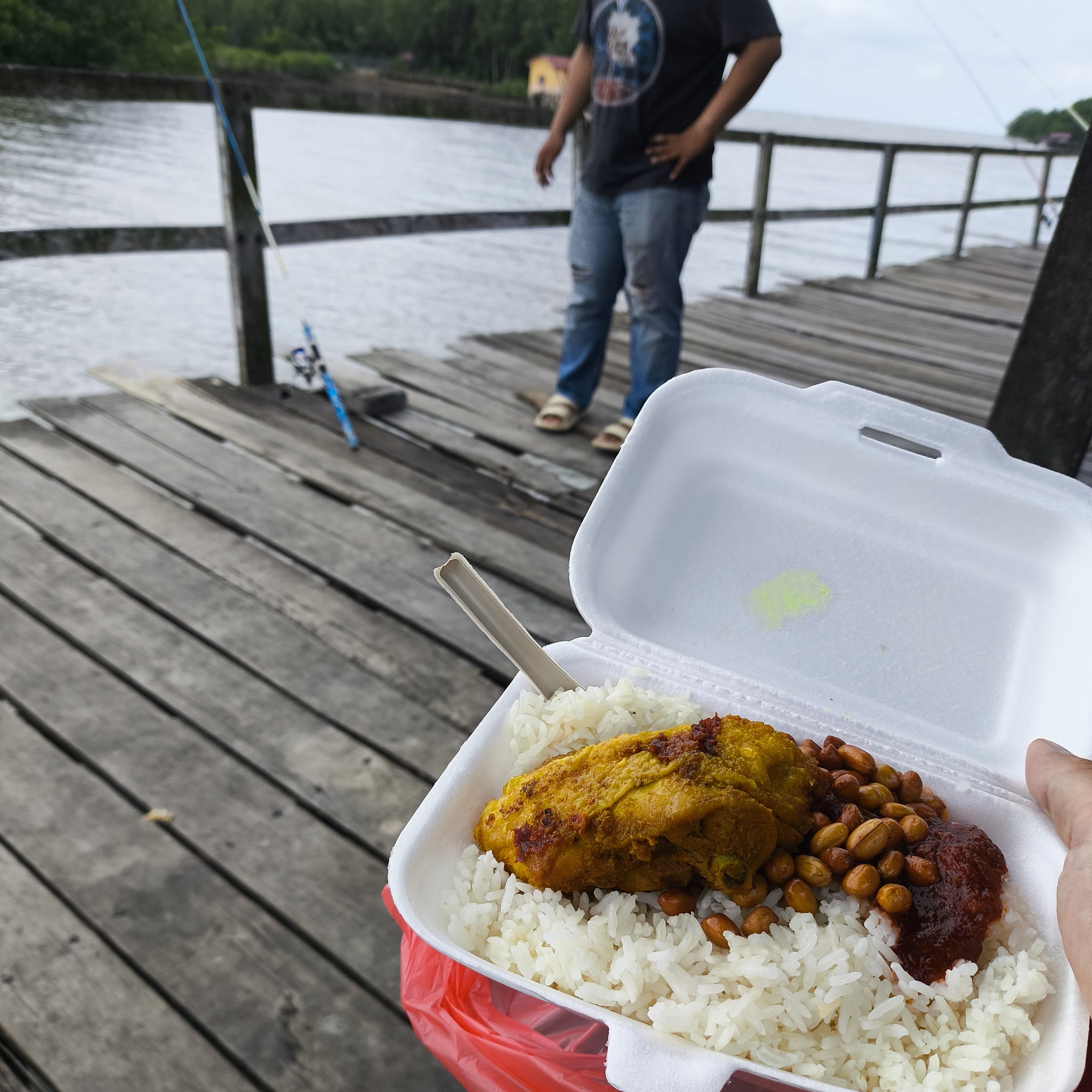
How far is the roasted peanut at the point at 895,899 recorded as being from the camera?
0.85 metres

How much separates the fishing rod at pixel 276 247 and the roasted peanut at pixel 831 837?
2.58 meters

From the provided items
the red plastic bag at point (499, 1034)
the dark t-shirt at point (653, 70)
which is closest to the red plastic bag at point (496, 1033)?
the red plastic bag at point (499, 1034)

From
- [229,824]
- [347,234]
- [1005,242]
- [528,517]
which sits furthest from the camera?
[1005,242]

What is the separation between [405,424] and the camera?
3.52 m

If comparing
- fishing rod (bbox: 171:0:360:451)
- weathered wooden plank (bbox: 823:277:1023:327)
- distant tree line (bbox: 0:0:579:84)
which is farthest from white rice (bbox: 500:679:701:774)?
weathered wooden plank (bbox: 823:277:1023:327)

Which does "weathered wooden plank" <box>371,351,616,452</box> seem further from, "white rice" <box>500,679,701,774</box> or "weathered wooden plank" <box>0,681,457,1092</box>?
"white rice" <box>500,679,701,774</box>

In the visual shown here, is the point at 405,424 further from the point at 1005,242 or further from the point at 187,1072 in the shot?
the point at 1005,242

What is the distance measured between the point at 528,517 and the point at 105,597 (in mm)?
1231

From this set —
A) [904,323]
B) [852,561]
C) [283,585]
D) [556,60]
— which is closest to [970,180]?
[904,323]

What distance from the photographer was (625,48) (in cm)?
279

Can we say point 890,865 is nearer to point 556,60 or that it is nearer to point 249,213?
point 249,213

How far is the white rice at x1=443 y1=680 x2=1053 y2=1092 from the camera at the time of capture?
77 centimetres

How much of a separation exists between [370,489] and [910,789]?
2.22 metres

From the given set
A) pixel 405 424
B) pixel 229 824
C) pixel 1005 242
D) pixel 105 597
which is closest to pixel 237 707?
pixel 229 824
